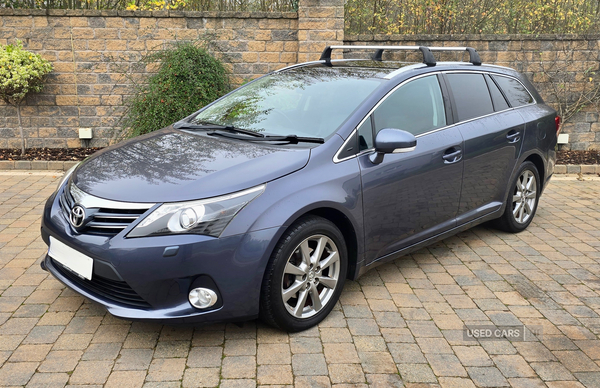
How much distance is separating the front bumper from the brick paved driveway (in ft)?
1.01

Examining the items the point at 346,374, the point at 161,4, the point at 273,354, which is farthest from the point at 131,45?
the point at 346,374

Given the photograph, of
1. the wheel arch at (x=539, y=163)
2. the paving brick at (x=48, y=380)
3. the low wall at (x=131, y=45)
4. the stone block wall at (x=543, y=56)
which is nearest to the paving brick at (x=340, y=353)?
the paving brick at (x=48, y=380)

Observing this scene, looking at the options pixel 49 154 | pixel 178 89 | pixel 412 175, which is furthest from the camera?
pixel 49 154

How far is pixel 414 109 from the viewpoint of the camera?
163 inches

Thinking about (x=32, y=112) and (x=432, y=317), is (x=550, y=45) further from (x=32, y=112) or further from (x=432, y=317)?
(x=32, y=112)

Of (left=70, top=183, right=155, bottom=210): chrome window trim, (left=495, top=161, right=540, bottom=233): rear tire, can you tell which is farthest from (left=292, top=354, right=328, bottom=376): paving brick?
(left=495, top=161, right=540, bottom=233): rear tire

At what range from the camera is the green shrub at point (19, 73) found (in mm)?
7848

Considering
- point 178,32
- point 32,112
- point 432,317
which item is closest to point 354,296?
point 432,317

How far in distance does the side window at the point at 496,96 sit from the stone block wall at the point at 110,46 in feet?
13.4

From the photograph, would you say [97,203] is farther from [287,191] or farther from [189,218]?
[287,191]

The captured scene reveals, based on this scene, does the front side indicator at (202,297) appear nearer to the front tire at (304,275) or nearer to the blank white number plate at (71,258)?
the front tire at (304,275)

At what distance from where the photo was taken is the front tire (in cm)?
317

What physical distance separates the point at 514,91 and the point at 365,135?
7.76 ft

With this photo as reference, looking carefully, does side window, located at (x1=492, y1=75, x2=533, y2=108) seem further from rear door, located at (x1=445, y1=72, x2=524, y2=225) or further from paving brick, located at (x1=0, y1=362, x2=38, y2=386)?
paving brick, located at (x1=0, y1=362, x2=38, y2=386)
